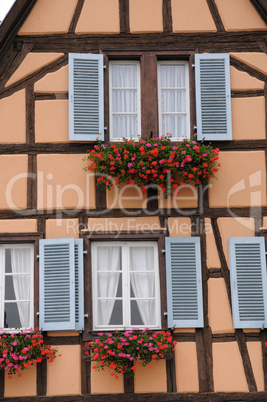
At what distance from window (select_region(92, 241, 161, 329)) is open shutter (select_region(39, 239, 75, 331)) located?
1.17 feet

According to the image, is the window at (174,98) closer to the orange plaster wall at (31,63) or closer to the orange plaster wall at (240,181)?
the orange plaster wall at (240,181)

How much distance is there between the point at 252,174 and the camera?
1138 centimetres

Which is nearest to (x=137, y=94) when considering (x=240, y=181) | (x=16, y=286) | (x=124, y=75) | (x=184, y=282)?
(x=124, y=75)

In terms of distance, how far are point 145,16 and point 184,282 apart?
3618mm

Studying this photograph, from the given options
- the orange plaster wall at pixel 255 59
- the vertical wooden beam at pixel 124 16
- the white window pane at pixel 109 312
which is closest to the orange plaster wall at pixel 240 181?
the orange plaster wall at pixel 255 59

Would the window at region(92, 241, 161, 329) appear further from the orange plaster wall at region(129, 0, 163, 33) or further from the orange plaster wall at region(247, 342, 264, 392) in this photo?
the orange plaster wall at region(129, 0, 163, 33)

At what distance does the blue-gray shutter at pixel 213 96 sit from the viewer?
37.6 feet

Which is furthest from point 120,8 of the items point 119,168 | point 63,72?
point 119,168

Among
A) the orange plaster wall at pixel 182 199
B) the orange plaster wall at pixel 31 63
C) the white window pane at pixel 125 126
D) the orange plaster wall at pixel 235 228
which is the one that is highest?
the orange plaster wall at pixel 31 63

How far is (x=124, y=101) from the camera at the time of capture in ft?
38.8

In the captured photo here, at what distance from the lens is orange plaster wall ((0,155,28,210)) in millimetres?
11180

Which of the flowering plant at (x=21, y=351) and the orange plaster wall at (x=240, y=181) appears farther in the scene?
the orange plaster wall at (x=240, y=181)

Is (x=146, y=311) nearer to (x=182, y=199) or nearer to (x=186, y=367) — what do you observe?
(x=186, y=367)

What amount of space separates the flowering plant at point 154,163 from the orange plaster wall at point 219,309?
130cm
